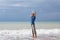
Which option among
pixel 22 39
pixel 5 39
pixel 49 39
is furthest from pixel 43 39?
pixel 5 39

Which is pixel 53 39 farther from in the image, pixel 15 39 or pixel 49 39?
pixel 15 39

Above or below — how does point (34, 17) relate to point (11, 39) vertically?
above

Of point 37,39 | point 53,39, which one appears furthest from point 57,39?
point 37,39

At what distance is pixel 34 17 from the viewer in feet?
60.6

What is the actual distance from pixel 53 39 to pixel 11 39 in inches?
128

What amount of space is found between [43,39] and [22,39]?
1652mm

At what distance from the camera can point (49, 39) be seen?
17.9 m

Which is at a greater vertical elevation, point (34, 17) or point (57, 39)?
point (34, 17)

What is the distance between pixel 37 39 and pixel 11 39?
6.63 feet

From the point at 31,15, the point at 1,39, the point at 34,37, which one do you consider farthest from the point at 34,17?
the point at 1,39

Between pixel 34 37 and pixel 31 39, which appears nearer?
pixel 31 39

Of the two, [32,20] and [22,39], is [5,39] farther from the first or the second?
[32,20]

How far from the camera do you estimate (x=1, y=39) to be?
17.9m

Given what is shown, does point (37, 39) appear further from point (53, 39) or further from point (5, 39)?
point (5, 39)
